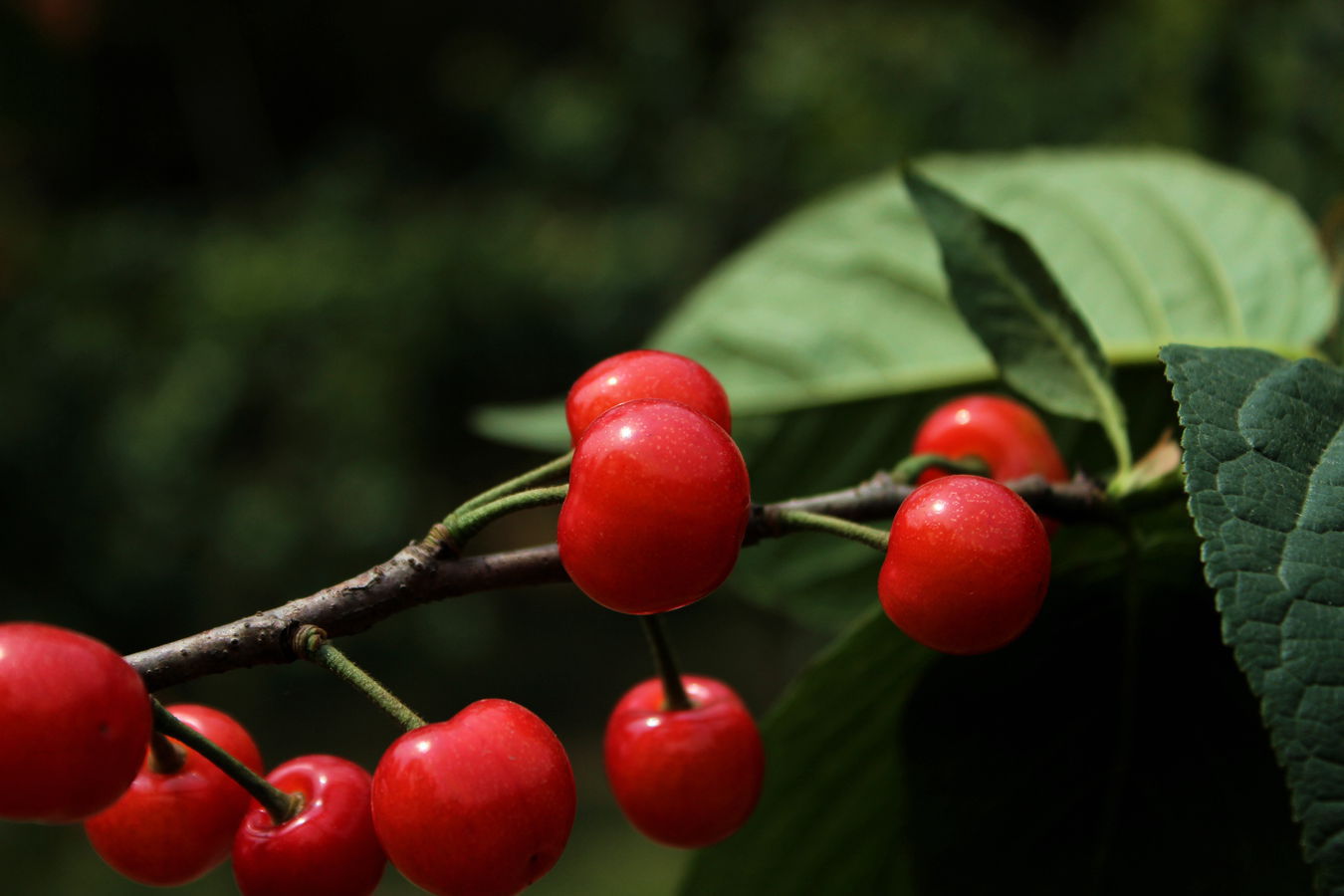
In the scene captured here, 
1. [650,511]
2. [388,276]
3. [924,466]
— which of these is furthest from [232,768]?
[388,276]

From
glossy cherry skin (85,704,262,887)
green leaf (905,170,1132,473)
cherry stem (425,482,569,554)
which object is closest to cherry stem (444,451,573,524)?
cherry stem (425,482,569,554)

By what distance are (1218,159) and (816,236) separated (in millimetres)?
721

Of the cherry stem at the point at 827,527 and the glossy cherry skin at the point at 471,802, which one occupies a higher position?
the cherry stem at the point at 827,527

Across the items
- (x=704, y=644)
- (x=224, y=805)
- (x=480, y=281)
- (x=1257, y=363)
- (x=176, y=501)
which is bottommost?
(x=704, y=644)

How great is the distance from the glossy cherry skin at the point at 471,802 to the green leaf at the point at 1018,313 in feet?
0.93

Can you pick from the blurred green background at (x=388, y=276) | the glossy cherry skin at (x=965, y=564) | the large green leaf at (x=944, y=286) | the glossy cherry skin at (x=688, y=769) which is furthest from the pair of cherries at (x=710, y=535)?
the blurred green background at (x=388, y=276)

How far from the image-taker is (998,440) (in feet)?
1.74

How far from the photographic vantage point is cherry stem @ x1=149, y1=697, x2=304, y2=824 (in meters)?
0.35

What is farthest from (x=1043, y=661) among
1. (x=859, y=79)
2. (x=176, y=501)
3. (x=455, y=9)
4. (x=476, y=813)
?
(x=455, y=9)

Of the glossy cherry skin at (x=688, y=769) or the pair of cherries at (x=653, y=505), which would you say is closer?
the pair of cherries at (x=653, y=505)

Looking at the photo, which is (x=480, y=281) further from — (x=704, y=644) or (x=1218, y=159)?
(x=1218, y=159)

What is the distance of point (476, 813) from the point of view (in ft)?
1.16

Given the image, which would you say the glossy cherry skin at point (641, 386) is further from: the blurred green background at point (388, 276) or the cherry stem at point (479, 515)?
the blurred green background at point (388, 276)

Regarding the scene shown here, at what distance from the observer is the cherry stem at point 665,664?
459 mm
